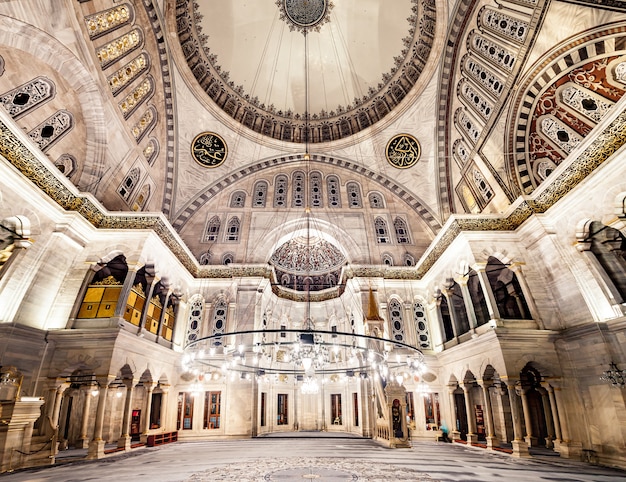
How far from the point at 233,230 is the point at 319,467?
38.6ft

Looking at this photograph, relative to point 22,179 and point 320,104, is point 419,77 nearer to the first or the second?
point 320,104

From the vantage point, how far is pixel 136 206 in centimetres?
1330

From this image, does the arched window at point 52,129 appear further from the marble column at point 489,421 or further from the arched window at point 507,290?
the arched window at point 507,290

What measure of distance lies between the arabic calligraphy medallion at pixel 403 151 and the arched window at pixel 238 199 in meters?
7.79

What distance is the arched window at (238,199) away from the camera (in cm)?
1686

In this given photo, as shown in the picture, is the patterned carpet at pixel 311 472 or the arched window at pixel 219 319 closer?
the patterned carpet at pixel 311 472

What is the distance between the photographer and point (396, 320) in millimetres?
14680

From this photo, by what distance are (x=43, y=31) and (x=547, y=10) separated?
43.9 ft

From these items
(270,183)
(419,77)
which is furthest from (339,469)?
(419,77)

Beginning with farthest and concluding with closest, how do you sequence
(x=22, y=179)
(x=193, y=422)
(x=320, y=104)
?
1. (x=320, y=104)
2. (x=193, y=422)
3. (x=22, y=179)

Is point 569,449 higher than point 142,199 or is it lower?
lower

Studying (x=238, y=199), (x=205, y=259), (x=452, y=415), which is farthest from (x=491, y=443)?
(x=238, y=199)

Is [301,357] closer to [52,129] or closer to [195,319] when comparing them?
[195,319]

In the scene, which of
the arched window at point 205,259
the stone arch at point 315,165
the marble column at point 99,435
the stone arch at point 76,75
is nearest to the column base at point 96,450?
the marble column at point 99,435
